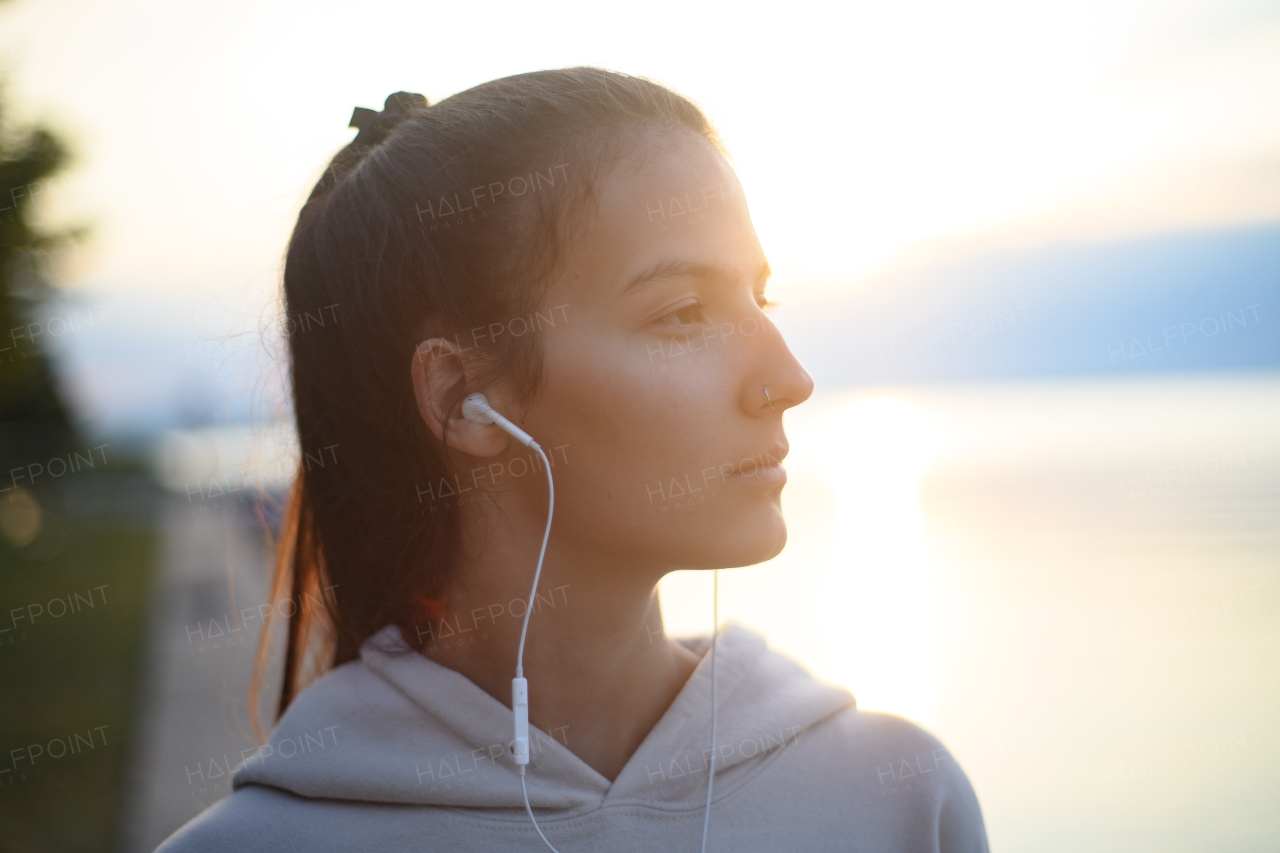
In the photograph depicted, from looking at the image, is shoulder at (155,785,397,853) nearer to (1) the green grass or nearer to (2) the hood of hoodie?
(2) the hood of hoodie

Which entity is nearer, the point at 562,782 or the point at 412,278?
the point at 562,782

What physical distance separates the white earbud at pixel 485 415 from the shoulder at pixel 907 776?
3.18 ft

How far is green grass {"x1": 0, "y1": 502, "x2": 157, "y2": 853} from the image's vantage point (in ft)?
14.7

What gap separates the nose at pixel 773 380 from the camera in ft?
5.65

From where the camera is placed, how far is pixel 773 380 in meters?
1.73

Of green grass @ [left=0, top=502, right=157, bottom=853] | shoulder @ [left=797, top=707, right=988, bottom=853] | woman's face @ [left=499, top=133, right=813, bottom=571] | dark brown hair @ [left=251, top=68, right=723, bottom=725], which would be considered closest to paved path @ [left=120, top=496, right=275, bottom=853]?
green grass @ [left=0, top=502, right=157, bottom=853]

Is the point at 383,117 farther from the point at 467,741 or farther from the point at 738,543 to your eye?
the point at 467,741

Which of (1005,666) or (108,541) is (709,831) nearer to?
(1005,666)

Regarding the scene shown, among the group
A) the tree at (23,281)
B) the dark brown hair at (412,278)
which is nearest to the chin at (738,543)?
the dark brown hair at (412,278)

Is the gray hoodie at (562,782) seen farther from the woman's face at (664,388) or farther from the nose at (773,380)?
the nose at (773,380)

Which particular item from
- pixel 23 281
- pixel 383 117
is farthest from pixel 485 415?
pixel 23 281

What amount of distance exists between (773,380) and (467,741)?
101 cm

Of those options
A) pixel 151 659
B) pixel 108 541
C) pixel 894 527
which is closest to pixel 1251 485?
pixel 894 527

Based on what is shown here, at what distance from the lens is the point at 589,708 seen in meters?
1.90
